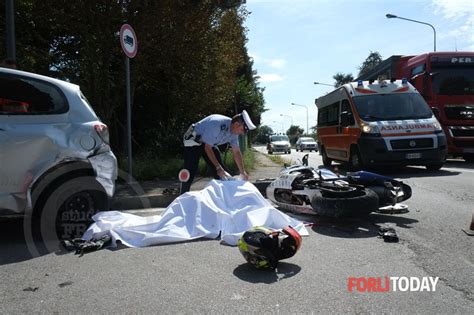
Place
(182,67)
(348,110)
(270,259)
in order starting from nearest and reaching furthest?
1. (270,259)
2. (348,110)
3. (182,67)

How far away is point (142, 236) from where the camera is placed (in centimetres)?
487

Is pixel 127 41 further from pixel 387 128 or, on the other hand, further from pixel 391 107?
pixel 391 107

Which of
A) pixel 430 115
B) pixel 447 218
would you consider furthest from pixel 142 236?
pixel 430 115

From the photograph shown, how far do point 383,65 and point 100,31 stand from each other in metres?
10.6

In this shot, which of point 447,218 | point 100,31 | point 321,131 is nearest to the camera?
point 447,218

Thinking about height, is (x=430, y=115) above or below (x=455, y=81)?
below

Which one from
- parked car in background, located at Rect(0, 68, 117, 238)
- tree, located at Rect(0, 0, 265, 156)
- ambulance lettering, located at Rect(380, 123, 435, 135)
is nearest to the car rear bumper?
parked car in background, located at Rect(0, 68, 117, 238)

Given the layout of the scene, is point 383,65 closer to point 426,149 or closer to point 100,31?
point 426,149

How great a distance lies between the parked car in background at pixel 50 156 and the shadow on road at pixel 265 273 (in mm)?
2148

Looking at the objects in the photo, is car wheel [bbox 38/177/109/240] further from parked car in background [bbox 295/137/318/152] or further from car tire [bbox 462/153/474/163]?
parked car in background [bbox 295/137/318/152]

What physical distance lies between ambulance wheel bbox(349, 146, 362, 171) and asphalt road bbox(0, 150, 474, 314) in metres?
→ 6.33

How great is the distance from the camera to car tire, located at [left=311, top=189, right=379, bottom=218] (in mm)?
5097

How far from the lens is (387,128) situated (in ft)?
36.4

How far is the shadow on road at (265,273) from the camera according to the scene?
3705 millimetres
